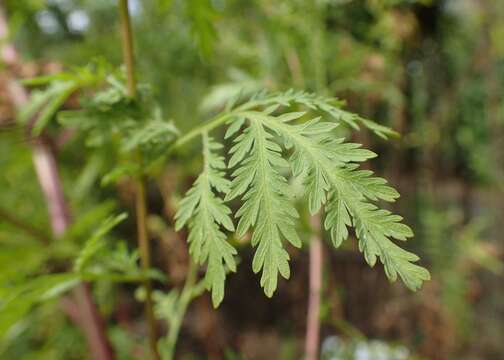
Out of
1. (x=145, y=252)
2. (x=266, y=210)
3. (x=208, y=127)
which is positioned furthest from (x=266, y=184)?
(x=145, y=252)

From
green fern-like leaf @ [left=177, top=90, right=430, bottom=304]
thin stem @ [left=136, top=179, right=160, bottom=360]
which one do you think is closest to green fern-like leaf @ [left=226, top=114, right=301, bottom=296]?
green fern-like leaf @ [left=177, top=90, right=430, bottom=304]

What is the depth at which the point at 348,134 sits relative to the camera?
105 cm

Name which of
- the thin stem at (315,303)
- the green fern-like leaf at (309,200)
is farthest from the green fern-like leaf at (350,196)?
the thin stem at (315,303)

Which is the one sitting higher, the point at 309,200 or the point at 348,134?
the point at 309,200

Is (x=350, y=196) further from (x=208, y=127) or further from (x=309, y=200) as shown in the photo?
(x=208, y=127)

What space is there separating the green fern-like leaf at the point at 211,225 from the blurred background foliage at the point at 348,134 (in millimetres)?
244

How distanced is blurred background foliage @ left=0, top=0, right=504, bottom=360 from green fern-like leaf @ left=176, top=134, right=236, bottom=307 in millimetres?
244

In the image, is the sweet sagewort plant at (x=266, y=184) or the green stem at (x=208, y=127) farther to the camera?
the green stem at (x=208, y=127)

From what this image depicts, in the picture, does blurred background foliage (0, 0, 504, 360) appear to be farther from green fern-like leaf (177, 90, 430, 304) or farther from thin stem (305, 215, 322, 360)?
green fern-like leaf (177, 90, 430, 304)

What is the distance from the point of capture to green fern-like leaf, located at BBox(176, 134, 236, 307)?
1.29ft

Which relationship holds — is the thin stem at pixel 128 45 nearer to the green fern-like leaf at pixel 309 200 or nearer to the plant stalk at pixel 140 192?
the plant stalk at pixel 140 192

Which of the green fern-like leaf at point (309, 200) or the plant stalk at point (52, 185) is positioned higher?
the green fern-like leaf at point (309, 200)

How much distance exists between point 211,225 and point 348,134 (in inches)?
27.7

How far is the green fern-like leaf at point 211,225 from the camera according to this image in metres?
0.39
